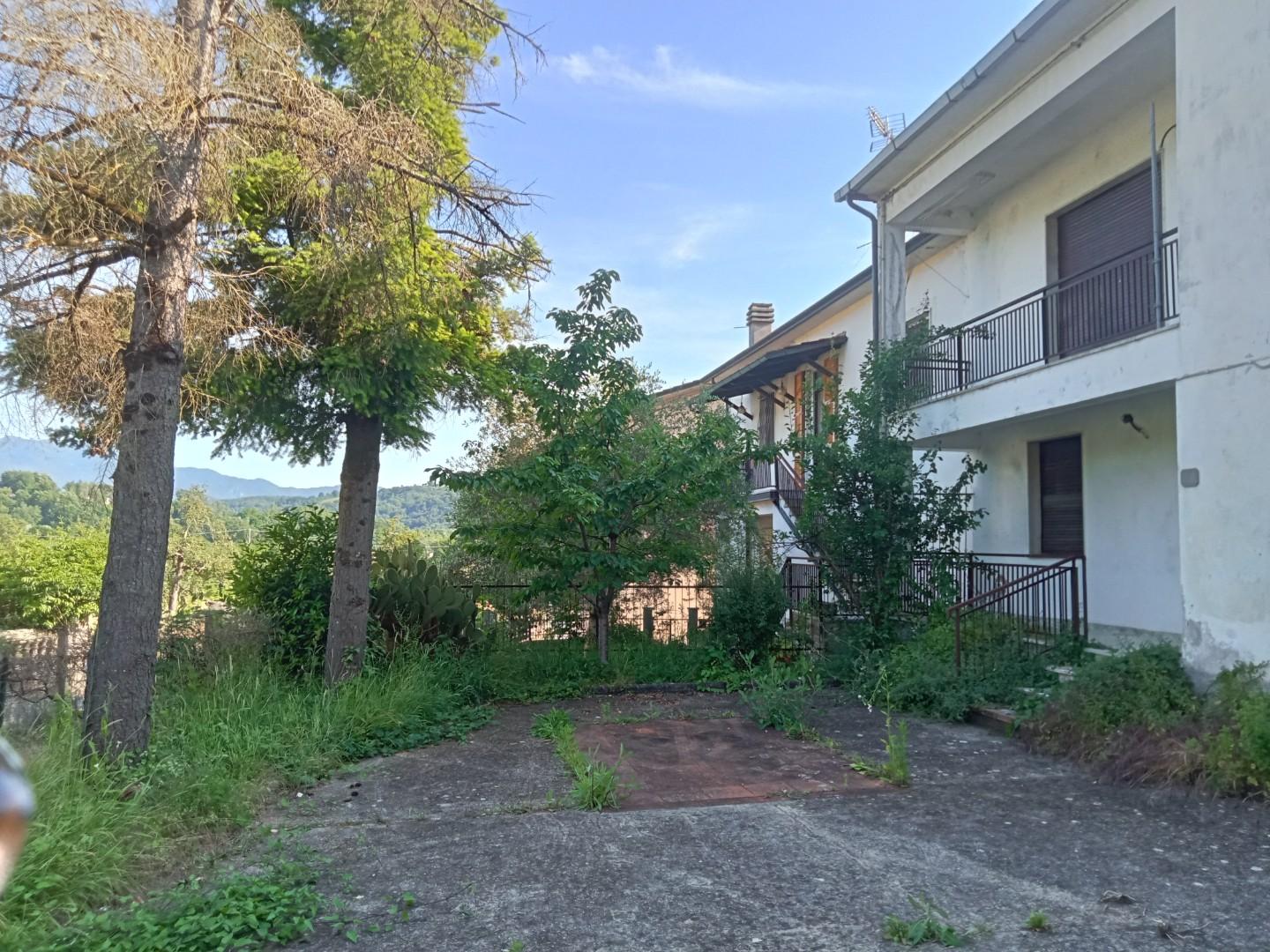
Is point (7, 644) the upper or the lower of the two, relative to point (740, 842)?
upper

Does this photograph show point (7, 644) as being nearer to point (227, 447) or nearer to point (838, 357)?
point (227, 447)

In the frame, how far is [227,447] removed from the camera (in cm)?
955

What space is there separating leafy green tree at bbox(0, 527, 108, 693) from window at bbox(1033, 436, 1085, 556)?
47.9ft

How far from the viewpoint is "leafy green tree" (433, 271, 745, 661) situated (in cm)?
1028

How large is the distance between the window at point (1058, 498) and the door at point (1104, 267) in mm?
1534

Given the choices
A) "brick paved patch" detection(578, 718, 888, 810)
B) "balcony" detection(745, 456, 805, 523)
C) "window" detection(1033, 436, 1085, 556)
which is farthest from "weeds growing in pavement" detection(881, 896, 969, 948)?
"balcony" detection(745, 456, 805, 523)

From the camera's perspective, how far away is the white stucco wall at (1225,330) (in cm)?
666

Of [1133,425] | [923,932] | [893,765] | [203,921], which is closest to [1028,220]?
[1133,425]

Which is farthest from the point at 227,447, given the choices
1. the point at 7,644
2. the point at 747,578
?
the point at 747,578

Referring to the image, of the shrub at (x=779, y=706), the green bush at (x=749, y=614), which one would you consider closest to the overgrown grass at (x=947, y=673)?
the shrub at (x=779, y=706)

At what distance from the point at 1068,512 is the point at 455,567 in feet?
28.6

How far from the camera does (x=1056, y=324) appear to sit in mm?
10680

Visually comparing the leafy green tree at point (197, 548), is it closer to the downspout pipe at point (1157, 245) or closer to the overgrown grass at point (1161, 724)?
the overgrown grass at point (1161, 724)

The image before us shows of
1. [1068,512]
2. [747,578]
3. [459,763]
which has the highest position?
[1068,512]
